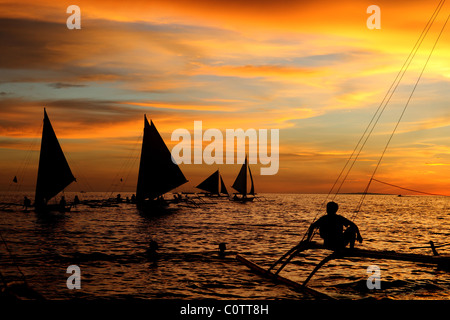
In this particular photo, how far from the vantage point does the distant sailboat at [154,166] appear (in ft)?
209

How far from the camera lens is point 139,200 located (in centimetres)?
6694

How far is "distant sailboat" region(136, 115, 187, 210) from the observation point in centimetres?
6375

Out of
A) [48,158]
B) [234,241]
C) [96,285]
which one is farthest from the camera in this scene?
[48,158]

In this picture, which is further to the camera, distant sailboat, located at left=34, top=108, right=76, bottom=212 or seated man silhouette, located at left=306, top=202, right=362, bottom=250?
distant sailboat, located at left=34, top=108, right=76, bottom=212

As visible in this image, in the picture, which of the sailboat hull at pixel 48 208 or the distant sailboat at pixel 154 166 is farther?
the distant sailboat at pixel 154 166

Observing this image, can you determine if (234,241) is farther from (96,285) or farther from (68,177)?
(68,177)

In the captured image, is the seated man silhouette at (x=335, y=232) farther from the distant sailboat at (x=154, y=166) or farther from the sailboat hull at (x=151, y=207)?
the sailboat hull at (x=151, y=207)

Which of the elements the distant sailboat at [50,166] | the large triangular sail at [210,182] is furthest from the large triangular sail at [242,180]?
the distant sailboat at [50,166]

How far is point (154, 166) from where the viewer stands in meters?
64.0

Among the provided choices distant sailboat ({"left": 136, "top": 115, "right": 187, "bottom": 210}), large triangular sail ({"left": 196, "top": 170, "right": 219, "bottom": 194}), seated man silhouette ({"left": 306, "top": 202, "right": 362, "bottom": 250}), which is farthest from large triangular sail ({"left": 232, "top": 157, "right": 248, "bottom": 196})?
seated man silhouette ({"left": 306, "top": 202, "right": 362, "bottom": 250})

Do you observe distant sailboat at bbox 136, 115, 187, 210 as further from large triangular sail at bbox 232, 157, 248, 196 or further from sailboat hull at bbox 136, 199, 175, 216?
large triangular sail at bbox 232, 157, 248, 196

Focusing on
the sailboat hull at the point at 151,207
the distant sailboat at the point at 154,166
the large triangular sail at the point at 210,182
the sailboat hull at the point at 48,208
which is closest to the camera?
the sailboat hull at the point at 48,208
